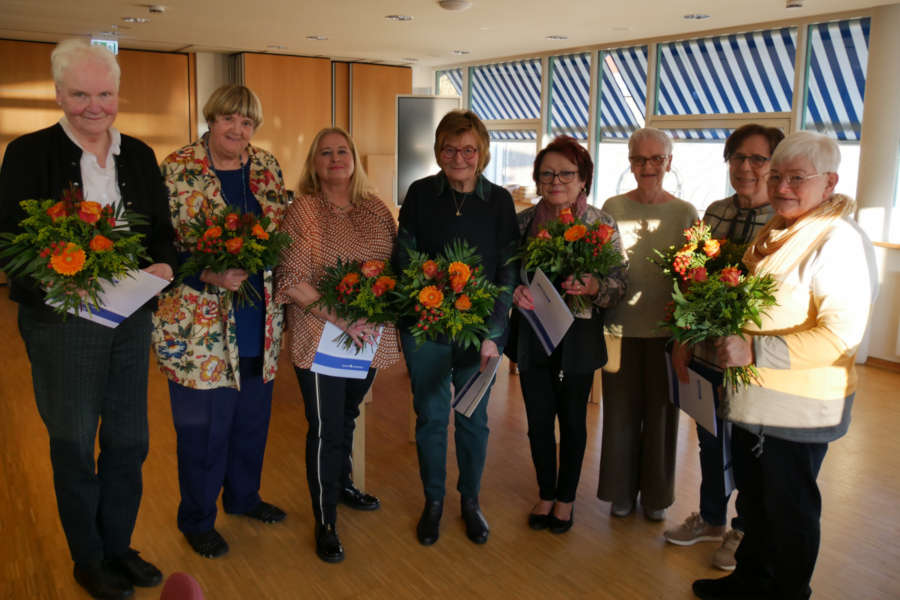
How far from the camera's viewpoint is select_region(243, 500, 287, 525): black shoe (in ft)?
10.3

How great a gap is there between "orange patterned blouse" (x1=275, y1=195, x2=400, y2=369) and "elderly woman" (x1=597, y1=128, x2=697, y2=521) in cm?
102

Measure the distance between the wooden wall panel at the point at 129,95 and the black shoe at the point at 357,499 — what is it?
800 centimetres

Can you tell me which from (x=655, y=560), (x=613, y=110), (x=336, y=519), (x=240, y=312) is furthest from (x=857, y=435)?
(x=613, y=110)

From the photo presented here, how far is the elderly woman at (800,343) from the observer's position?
2031 mm

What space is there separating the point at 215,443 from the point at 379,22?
5.76 m

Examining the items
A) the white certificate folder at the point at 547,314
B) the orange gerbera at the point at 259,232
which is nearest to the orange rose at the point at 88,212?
the orange gerbera at the point at 259,232

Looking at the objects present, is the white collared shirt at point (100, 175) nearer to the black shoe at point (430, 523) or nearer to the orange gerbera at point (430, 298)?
the orange gerbera at point (430, 298)

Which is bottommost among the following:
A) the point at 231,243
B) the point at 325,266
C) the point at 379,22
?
the point at 325,266

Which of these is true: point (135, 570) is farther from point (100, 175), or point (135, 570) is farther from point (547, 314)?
point (547, 314)

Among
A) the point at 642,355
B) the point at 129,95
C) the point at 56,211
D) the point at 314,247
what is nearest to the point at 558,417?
the point at 642,355

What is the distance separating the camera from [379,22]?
7.51 meters

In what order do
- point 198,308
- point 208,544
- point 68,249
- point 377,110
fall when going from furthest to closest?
point 377,110 → point 208,544 → point 198,308 → point 68,249

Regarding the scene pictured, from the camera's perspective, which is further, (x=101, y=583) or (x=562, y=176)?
(x=562, y=176)

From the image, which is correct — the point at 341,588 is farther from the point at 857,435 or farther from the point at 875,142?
the point at 875,142
